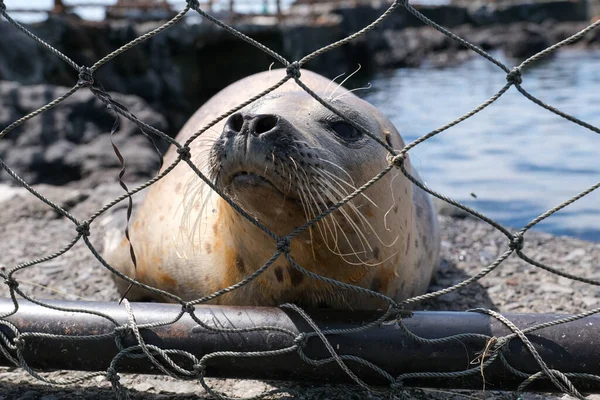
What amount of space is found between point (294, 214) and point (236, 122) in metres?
0.36

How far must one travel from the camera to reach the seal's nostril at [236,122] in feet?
7.45

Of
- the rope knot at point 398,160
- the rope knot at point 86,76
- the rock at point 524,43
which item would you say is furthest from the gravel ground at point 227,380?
the rock at point 524,43

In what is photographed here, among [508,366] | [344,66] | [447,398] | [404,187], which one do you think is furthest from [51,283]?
[344,66]

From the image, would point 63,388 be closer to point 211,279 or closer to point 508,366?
point 211,279

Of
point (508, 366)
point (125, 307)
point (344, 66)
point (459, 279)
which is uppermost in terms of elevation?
point (344, 66)

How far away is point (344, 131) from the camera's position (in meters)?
2.63

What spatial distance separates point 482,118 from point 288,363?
9873mm

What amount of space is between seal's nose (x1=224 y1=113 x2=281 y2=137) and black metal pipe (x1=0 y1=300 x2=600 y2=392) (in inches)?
23.8

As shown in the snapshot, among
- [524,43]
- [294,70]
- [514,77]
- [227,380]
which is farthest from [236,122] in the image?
[524,43]

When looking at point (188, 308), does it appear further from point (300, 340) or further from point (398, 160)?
point (398, 160)

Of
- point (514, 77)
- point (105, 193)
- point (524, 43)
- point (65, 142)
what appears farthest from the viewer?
point (524, 43)

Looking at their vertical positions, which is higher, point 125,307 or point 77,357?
point 125,307

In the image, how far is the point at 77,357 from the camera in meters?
2.39

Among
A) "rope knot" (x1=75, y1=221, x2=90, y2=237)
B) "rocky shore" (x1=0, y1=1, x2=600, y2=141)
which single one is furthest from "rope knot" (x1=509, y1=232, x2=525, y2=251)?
"rocky shore" (x1=0, y1=1, x2=600, y2=141)
